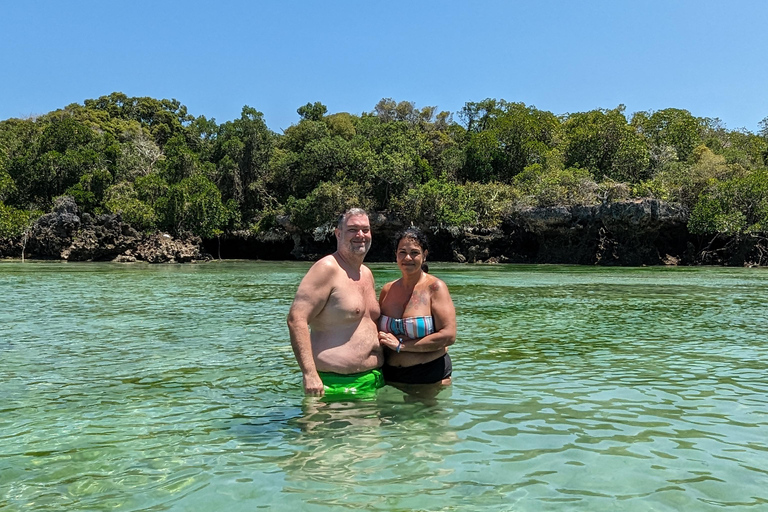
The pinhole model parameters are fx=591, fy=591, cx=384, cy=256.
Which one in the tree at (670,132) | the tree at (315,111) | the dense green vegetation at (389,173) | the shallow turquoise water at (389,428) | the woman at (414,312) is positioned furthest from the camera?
the tree at (315,111)

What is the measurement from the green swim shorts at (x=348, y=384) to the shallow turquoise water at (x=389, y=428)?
12 cm

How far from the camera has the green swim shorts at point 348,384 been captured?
14.9 ft

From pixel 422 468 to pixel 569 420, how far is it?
62.2 inches

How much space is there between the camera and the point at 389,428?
13.7 ft

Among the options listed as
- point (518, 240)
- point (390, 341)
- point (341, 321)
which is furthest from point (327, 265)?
point (518, 240)

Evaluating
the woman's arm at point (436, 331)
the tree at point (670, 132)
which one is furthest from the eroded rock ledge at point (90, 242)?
the woman's arm at point (436, 331)

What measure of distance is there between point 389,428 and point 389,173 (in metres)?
39.6

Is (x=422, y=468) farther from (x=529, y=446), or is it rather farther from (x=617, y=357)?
(x=617, y=357)

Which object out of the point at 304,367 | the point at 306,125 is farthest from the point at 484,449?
the point at 306,125

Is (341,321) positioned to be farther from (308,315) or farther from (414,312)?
(414,312)

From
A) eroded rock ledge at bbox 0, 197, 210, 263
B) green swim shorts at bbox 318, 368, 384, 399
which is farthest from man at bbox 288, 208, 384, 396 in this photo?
eroded rock ledge at bbox 0, 197, 210, 263

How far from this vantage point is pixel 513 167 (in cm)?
4891

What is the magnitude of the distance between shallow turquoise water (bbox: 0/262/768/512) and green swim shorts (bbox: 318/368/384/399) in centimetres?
→ 12

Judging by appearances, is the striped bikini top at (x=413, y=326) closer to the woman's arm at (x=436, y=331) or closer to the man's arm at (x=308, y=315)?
the woman's arm at (x=436, y=331)
